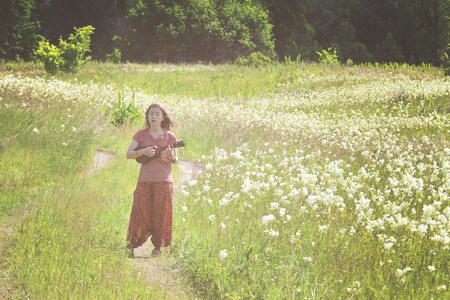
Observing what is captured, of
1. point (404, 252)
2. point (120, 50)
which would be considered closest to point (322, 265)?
point (404, 252)

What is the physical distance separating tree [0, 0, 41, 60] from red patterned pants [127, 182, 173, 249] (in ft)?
107

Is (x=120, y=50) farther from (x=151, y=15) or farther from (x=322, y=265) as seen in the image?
(x=322, y=265)

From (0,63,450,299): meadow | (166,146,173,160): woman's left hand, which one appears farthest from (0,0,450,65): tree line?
(166,146,173,160): woman's left hand

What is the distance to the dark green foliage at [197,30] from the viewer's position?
34594mm

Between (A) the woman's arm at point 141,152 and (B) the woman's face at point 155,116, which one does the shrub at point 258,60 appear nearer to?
(B) the woman's face at point 155,116

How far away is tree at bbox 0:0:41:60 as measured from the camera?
32969 mm

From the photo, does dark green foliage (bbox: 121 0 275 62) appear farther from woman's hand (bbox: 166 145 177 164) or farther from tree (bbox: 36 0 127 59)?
woman's hand (bbox: 166 145 177 164)

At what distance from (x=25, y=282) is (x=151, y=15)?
34172 millimetres

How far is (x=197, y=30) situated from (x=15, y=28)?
1440 cm

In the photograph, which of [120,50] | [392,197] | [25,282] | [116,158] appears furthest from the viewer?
[120,50]

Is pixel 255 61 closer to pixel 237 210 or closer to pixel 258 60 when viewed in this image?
pixel 258 60

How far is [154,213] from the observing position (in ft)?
15.8

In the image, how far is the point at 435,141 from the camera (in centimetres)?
865

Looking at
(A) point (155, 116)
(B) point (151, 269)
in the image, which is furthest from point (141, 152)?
(B) point (151, 269)
